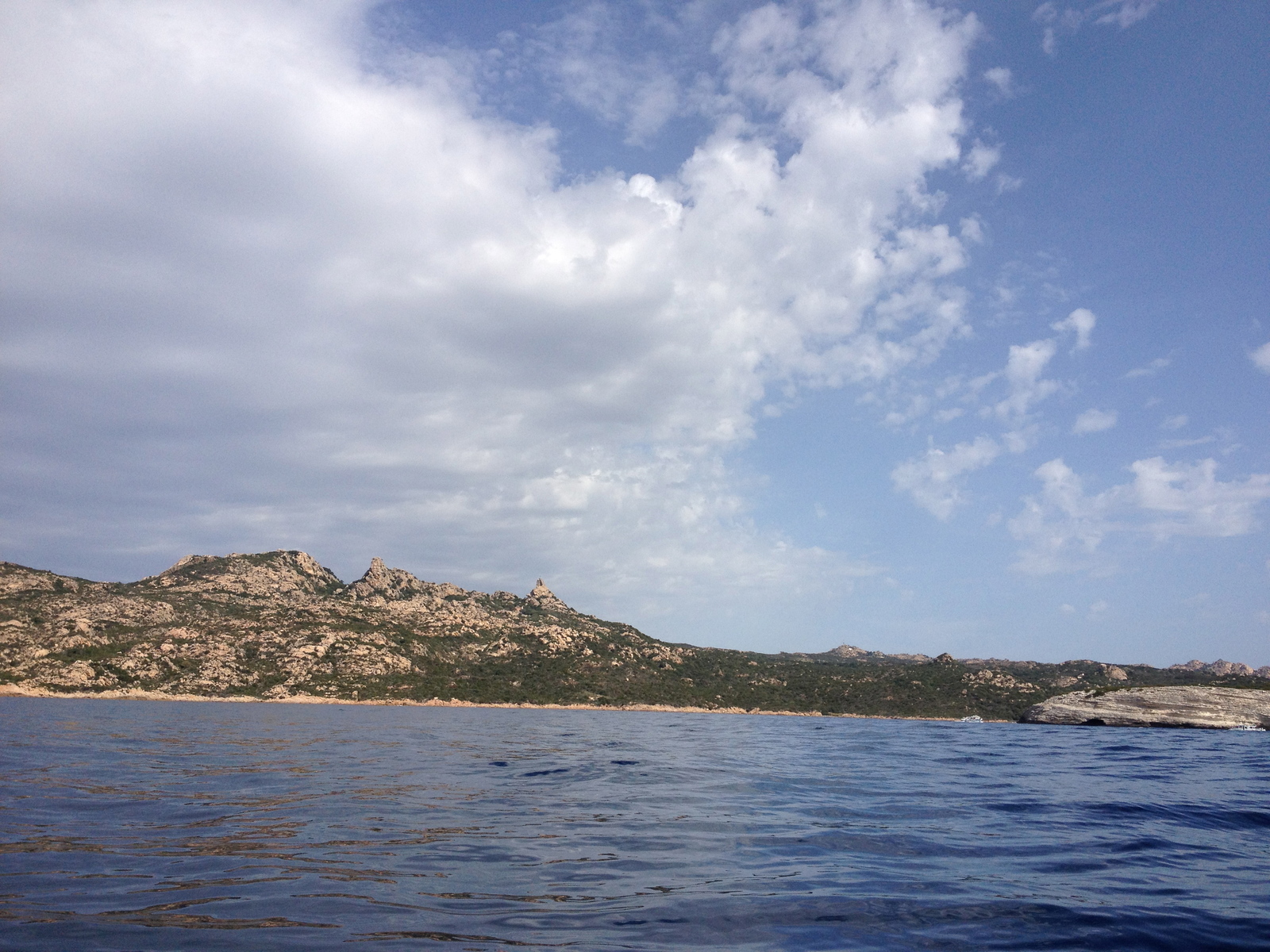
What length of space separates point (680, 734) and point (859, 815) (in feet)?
141

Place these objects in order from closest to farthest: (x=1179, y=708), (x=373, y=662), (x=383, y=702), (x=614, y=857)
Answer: (x=614, y=857) → (x=1179, y=708) → (x=383, y=702) → (x=373, y=662)

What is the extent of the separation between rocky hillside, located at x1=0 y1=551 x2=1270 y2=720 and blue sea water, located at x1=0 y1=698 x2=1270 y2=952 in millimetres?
119149

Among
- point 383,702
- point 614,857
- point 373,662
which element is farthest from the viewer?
point 373,662

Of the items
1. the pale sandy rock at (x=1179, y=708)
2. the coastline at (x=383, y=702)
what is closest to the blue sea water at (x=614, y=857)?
the pale sandy rock at (x=1179, y=708)

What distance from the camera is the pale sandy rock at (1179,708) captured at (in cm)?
8938

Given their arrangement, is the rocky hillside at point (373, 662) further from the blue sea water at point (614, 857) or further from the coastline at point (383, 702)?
the blue sea water at point (614, 857)

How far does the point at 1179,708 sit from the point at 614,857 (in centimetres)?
10821

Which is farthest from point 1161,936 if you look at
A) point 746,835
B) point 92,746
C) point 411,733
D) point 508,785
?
point 411,733

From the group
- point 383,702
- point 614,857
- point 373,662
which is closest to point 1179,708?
point 614,857

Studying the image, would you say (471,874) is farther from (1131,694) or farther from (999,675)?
(999,675)

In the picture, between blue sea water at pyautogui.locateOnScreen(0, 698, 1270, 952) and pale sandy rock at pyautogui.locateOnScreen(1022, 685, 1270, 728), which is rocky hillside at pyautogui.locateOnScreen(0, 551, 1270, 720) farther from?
blue sea water at pyautogui.locateOnScreen(0, 698, 1270, 952)

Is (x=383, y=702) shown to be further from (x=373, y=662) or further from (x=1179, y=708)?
(x=1179, y=708)

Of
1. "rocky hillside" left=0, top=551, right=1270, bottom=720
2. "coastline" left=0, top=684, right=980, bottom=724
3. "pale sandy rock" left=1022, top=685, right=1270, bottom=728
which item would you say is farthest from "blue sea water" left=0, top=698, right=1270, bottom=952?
"rocky hillside" left=0, top=551, right=1270, bottom=720

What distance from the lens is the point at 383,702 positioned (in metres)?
134
